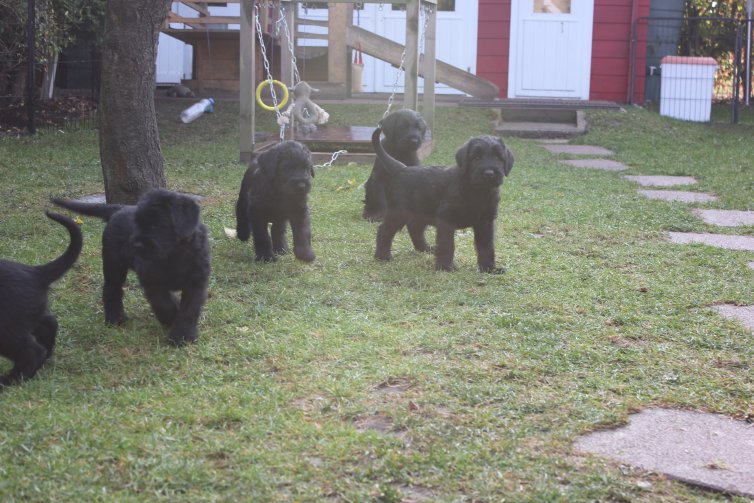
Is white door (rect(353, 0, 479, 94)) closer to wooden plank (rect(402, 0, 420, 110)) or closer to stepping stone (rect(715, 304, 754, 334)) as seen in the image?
wooden plank (rect(402, 0, 420, 110))

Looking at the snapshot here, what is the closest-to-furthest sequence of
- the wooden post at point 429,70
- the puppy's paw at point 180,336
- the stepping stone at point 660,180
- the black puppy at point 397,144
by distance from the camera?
the puppy's paw at point 180,336 → the black puppy at point 397,144 → the stepping stone at point 660,180 → the wooden post at point 429,70

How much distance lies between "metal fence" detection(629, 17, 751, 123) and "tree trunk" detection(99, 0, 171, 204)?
12.3 m

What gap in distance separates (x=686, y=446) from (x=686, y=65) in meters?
15.1

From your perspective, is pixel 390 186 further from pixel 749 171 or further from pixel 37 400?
pixel 749 171

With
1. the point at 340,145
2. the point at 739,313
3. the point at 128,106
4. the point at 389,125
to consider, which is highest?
the point at 128,106

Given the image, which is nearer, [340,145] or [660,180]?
[660,180]

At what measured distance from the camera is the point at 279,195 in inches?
230

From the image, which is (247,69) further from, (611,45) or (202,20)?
(611,45)

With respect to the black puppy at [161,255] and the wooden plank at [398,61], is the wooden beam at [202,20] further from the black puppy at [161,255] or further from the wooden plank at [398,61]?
the black puppy at [161,255]

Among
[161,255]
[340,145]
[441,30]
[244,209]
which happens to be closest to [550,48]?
[441,30]

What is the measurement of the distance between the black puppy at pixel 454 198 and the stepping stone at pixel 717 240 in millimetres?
1911

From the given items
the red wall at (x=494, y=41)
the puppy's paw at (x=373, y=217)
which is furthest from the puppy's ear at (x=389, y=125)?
the red wall at (x=494, y=41)

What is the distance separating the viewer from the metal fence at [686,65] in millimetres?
16953

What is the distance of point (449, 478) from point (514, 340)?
1.58 m
